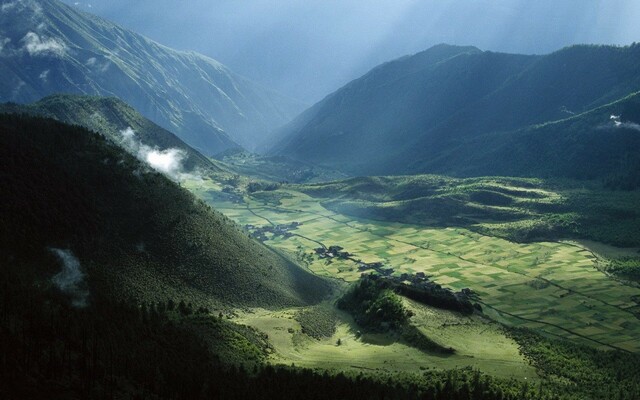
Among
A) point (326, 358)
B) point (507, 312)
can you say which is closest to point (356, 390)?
point (326, 358)

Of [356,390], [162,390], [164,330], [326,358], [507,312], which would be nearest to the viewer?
[162,390]

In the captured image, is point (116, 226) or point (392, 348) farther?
point (116, 226)

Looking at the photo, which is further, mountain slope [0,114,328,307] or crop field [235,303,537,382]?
crop field [235,303,537,382]

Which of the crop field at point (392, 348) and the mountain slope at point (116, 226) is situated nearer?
the mountain slope at point (116, 226)

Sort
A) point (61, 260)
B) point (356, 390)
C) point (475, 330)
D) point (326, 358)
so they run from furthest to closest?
point (475, 330) → point (326, 358) → point (61, 260) → point (356, 390)

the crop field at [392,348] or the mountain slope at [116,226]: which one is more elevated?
the mountain slope at [116,226]

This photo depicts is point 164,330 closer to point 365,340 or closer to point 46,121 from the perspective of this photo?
point 365,340

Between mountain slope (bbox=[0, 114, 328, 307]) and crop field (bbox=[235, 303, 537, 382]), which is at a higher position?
mountain slope (bbox=[0, 114, 328, 307])

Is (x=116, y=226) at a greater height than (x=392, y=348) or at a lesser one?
greater
